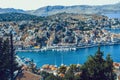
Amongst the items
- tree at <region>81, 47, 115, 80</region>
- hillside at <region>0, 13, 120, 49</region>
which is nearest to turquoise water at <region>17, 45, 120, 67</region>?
hillside at <region>0, 13, 120, 49</region>

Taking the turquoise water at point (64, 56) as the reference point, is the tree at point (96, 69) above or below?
above

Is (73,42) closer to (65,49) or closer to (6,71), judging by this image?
(65,49)

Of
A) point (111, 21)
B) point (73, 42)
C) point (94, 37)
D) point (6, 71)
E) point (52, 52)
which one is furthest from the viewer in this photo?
point (111, 21)

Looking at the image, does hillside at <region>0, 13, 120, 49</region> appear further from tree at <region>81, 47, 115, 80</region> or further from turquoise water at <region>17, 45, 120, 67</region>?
tree at <region>81, 47, 115, 80</region>

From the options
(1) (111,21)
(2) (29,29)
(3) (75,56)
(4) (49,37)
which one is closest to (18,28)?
(2) (29,29)

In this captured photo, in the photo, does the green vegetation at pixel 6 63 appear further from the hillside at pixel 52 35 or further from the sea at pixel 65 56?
the hillside at pixel 52 35

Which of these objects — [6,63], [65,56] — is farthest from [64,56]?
[6,63]

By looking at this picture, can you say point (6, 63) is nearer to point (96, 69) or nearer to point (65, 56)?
point (96, 69)

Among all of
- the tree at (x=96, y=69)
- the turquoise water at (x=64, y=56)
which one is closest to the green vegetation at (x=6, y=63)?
the tree at (x=96, y=69)
